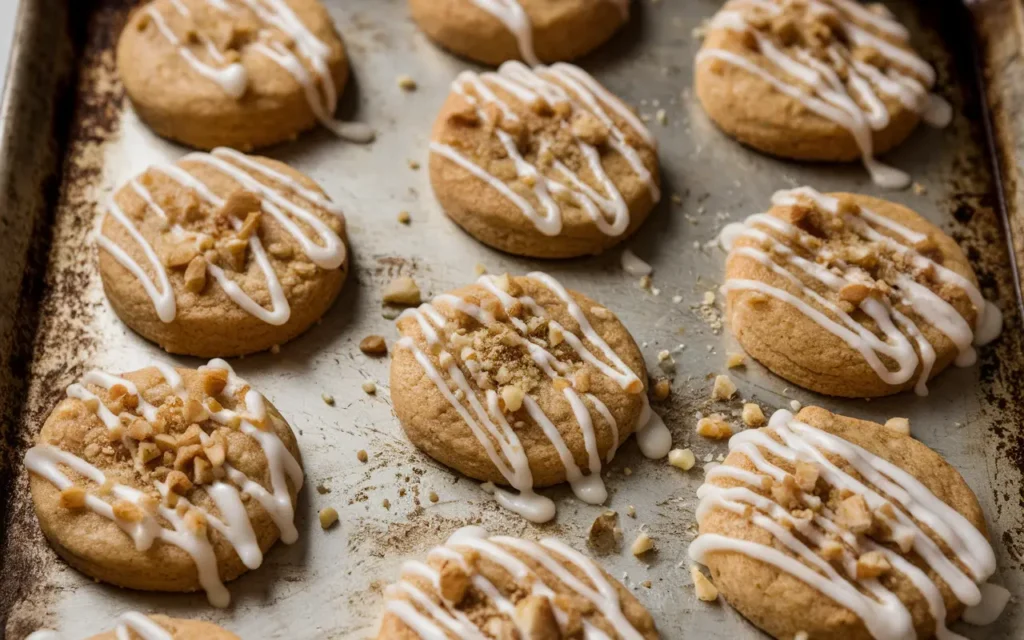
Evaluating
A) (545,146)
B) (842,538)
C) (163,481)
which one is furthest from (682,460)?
(163,481)

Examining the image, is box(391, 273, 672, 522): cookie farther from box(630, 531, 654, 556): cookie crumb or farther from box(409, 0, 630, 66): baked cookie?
box(409, 0, 630, 66): baked cookie

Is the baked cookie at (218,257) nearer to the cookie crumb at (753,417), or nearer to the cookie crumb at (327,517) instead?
the cookie crumb at (327,517)

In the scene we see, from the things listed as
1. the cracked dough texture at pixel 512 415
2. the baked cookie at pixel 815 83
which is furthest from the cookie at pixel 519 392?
the baked cookie at pixel 815 83

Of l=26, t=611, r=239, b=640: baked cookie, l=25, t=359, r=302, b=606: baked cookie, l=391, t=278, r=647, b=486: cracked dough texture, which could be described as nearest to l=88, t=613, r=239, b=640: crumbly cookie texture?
l=26, t=611, r=239, b=640: baked cookie

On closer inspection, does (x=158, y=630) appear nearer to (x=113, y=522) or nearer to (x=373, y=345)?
(x=113, y=522)

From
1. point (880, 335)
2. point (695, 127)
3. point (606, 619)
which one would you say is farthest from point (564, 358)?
point (695, 127)

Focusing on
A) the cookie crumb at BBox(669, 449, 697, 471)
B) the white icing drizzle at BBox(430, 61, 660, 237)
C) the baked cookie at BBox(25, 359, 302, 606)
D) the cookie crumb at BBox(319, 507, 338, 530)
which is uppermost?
the white icing drizzle at BBox(430, 61, 660, 237)
